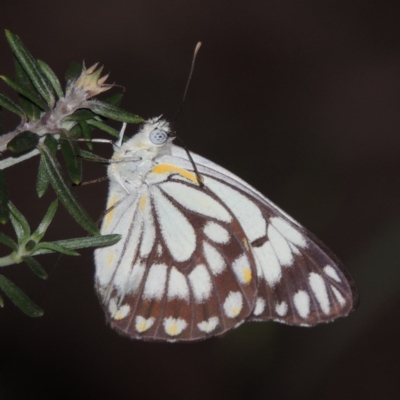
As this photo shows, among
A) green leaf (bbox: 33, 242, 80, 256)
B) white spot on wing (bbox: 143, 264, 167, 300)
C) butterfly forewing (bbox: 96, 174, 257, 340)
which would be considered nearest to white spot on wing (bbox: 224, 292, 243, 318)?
butterfly forewing (bbox: 96, 174, 257, 340)

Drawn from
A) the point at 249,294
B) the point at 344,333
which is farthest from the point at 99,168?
the point at 249,294

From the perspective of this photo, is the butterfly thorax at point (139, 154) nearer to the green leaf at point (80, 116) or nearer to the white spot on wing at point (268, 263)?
the green leaf at point (80, 116)

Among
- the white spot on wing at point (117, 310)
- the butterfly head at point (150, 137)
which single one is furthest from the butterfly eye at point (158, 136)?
the white spot on wing at point (117, 310)

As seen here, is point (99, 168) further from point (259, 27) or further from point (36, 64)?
point (36, 64)

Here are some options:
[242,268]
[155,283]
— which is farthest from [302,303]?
[155,283]

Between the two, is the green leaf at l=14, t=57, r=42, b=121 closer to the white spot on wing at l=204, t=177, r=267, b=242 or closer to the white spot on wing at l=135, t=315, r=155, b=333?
the white spot on wing at l=204, t=177, r=267, b=242
